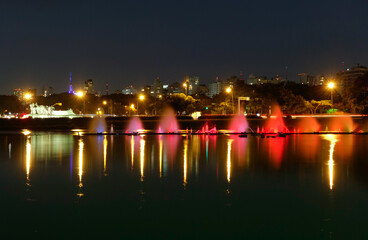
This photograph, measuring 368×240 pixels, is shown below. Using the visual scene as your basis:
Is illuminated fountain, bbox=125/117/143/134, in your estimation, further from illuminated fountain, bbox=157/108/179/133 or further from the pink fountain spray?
the pink fountain spray

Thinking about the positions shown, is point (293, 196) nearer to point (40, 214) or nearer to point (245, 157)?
point (40, 214)

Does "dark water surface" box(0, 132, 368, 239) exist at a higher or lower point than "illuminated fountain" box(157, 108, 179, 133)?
lower

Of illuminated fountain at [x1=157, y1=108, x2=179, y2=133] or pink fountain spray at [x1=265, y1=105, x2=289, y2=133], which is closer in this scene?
pink fountain spray at [x1=265, y1=105, x2=289, y2=133]

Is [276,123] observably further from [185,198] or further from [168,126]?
[185,198]

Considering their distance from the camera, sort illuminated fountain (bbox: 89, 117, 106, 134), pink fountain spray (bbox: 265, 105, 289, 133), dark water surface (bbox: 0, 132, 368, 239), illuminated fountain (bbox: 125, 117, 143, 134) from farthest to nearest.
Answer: illuminated fountain (bbox: 89, 117, 106, 134) < pink fountain spray (bbox: 265, 105, 289, 133) < illuminated fountain (bbox: 125, 117, 143, 134) < dark water surface (bbox: 0, 132, 368, 239)

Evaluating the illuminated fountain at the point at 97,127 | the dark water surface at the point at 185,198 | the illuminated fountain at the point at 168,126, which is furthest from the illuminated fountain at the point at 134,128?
the dark water surface at the point at 185,198

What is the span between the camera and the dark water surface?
23.4 ft

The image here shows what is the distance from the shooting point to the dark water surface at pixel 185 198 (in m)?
7.14

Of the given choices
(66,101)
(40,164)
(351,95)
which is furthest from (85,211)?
(66,101)

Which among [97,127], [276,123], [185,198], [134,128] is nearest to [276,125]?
[276,123]

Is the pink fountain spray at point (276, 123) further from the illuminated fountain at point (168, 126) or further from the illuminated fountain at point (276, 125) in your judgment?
the illuminated fountain at point (168, 126)

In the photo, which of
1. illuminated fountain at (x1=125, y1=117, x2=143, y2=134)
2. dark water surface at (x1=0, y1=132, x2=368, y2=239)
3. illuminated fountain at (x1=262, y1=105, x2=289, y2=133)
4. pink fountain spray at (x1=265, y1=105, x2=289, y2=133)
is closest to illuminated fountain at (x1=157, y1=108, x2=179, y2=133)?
illuminated fountain at (x1=125, y1=117, x2=143, y2=134)

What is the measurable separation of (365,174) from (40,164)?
34.9 feet

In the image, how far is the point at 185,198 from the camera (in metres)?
9.20
